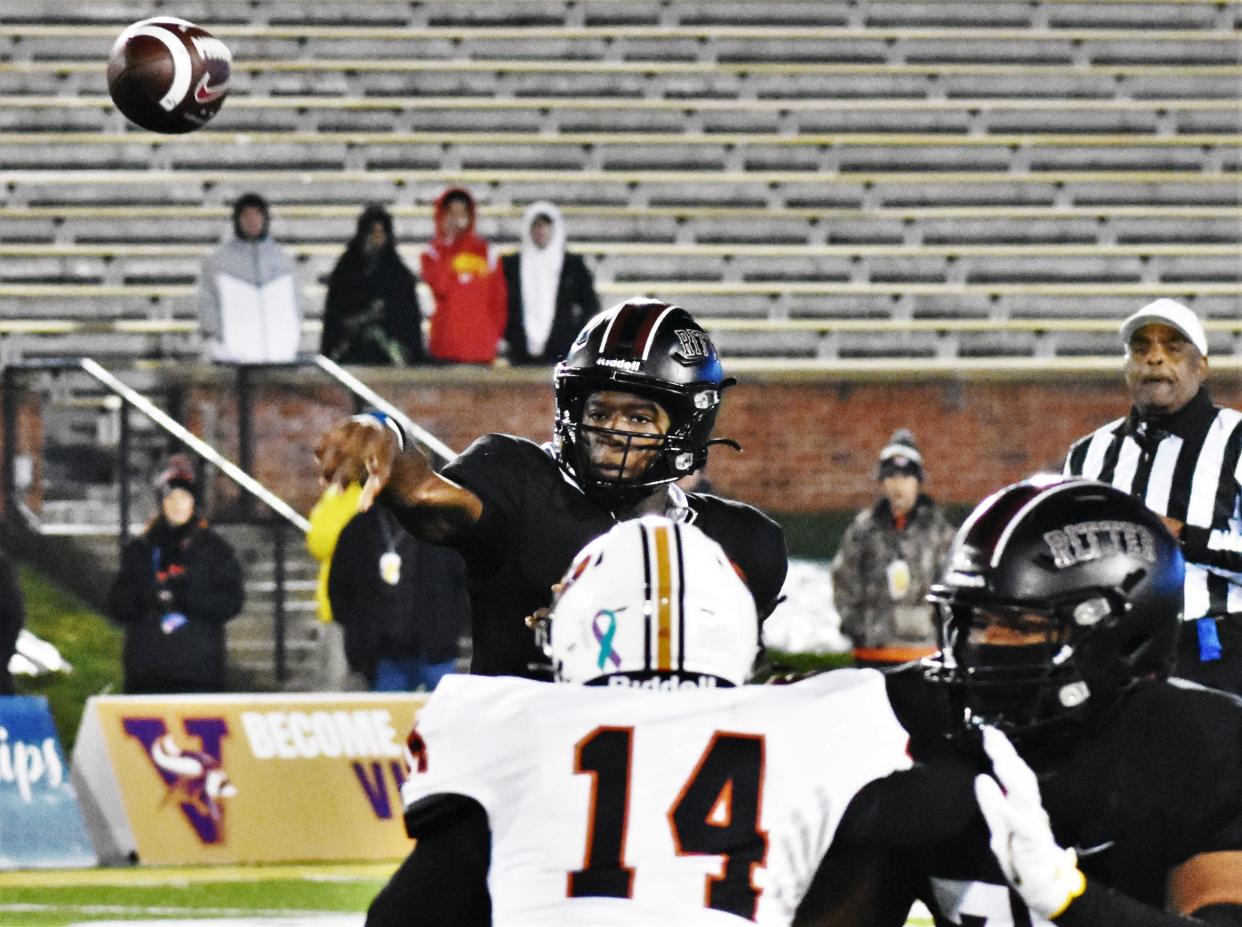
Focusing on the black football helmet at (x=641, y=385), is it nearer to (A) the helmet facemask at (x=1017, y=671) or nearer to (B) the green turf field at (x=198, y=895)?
(A) the helmet facemask at (x=1017, y=671)

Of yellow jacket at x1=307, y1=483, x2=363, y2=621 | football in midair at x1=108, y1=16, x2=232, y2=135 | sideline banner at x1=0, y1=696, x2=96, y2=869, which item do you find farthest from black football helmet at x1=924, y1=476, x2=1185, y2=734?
yellow jacket at x1=307, y1=483, x2=363, y2=621

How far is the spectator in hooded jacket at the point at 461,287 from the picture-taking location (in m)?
11.9

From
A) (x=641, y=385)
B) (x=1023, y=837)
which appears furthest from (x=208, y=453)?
(x=1023, y=837)

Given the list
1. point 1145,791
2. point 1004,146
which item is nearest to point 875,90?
point 1004,146

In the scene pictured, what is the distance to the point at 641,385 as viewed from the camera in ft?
13.3

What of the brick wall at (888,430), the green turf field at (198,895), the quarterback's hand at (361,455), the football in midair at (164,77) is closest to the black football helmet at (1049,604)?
the quarterback's hand at (361,455)

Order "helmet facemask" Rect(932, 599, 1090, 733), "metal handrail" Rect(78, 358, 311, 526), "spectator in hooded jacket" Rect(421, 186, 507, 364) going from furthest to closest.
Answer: "spectator in hooded jacket" Rect(421, 186, 507, 364)
"metal handrail" Rect(78, 358, 311, 526)
"helmet facemask" Rect(932, 599, 1090, 733)

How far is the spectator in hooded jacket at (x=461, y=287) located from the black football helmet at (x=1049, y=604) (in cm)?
907

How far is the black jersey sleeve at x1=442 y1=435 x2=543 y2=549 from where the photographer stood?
159 inches

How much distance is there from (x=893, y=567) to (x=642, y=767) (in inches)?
296

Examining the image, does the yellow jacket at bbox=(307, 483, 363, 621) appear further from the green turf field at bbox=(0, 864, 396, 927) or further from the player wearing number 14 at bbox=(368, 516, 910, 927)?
the player wearing number 14 at bbox=(368, 516, 910, 927)

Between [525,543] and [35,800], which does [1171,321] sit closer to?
[525,543]

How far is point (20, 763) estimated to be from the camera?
8727 mm

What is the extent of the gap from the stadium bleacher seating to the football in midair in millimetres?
7524
